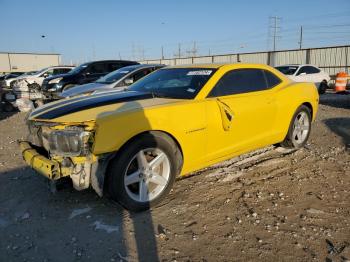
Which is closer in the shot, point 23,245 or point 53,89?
point 23,245

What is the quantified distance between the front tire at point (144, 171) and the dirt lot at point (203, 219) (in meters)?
0.18

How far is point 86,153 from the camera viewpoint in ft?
11.3

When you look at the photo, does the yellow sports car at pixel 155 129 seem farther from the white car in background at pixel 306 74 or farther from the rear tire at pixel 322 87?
the rear tire at pixel 322 87

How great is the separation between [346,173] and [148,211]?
9.69 feet

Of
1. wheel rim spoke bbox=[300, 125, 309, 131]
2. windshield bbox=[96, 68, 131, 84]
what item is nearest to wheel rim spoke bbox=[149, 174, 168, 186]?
wheel rim spoke bbox=[300, 125, 309, 131]

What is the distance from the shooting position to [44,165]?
11.7 ft

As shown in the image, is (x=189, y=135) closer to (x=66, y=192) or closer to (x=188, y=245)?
(x=188, y=245)

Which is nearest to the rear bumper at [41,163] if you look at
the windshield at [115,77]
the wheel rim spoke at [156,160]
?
the wheel rim spoke at [156,160]

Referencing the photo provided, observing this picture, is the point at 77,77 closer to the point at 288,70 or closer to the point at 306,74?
the point at 288,70

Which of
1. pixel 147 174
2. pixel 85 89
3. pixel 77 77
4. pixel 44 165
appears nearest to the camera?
pixel 44 165

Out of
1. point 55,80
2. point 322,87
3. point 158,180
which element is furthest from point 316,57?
point 158,180

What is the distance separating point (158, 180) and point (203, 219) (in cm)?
68

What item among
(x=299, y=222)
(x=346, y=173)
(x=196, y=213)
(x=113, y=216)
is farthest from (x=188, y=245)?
(x=346, y=173)

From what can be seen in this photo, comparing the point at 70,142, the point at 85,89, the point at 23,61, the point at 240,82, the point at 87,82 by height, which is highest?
the point at 23,61
